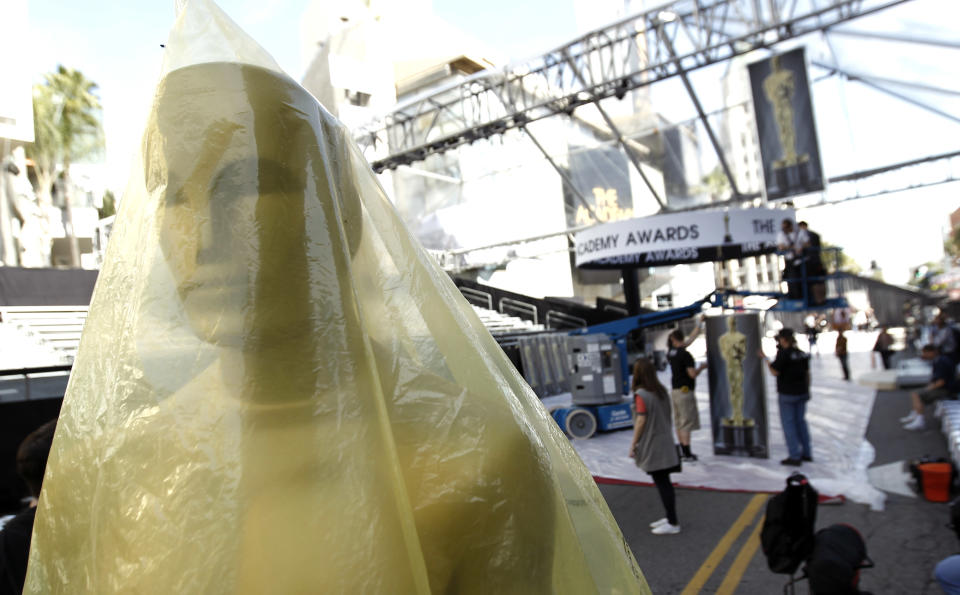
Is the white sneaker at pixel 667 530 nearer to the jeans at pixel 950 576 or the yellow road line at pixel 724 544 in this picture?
the yellow road line at pixel 724 544

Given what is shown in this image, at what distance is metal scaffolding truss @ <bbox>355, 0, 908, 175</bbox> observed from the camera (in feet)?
32.6

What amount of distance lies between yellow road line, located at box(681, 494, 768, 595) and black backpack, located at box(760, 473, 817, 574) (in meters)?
1.04

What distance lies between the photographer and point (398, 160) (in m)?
14.3

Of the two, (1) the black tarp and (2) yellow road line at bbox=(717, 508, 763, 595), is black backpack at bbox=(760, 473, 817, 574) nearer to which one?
(2) yellow road line at bbox=(717, 508, 763, 595)

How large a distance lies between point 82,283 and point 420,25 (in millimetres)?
22536

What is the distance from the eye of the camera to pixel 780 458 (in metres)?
7.42

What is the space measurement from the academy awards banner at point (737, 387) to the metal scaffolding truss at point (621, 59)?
5409 mm

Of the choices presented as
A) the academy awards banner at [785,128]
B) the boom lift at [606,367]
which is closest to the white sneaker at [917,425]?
the boom lift at [606,367]

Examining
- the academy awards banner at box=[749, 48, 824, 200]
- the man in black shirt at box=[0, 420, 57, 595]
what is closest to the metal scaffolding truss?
the academy awards banner at box=[749, 48, 824, 200]

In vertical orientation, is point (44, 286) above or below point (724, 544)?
above

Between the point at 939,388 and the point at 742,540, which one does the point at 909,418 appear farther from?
the point at 742,540

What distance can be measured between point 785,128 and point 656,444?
10.7m

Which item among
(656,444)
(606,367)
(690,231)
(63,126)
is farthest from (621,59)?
(63,126)

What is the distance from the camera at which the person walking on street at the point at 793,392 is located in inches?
269
